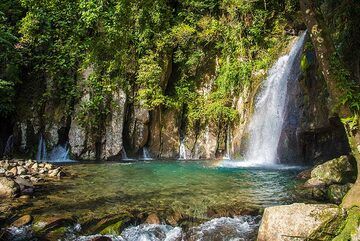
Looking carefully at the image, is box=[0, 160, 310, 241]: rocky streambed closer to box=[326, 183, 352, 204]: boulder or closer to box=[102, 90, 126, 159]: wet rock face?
box=[326, 183, 352, 204]: boulder

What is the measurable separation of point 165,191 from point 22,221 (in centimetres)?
387

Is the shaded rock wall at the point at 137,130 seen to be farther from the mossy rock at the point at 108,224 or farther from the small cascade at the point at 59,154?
the mossy rock at the point at 108,224

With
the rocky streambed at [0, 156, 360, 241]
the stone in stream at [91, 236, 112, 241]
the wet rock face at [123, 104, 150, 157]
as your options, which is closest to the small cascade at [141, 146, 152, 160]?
the wet rock face at [123, 104, 150, 157]

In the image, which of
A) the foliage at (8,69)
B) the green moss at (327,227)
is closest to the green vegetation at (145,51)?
the foliage at (8,69)

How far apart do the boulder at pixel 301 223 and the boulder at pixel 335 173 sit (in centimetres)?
411

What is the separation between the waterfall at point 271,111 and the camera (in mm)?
15688

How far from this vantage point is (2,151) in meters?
17.6

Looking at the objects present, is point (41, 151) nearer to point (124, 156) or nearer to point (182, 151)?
point (124, 156)

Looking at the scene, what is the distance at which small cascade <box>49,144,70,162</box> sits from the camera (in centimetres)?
1772

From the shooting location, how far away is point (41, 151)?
17.8 m

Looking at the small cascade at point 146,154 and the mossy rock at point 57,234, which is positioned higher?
the small cascade at point 146,154

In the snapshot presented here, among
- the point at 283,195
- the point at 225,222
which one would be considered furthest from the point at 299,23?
the point at 225,222

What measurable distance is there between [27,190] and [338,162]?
8.49 metres

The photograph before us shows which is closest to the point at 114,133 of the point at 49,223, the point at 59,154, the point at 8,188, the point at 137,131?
the point at 137,131
